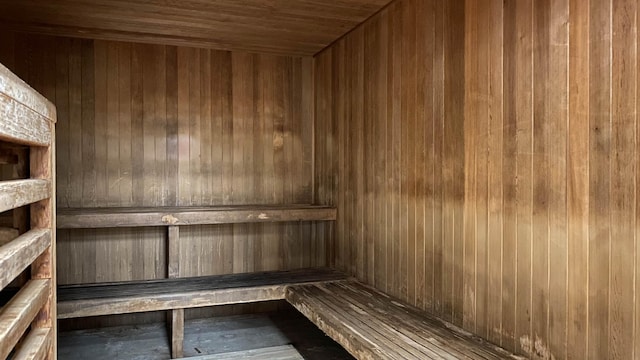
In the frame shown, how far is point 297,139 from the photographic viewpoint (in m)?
3.83

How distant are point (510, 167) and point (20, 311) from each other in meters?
1.75

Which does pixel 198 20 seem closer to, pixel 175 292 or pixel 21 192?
pixel 175 292

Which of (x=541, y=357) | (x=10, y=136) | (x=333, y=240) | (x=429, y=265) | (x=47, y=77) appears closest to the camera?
(x=10, y=136)

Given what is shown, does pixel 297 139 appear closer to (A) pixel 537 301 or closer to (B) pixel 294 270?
(B) pixel 294 270

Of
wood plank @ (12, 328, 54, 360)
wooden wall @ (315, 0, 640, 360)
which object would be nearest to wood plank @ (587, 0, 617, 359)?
wooden wall @ (315, 0, 640, 360)

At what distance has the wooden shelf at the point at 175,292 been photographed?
2624 millimetres

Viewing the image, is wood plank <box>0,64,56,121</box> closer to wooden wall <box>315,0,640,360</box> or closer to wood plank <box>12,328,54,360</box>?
wood plank <box>12,328,54,360</box>

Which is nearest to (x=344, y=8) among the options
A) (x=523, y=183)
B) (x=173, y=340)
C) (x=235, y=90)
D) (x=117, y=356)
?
(x=235, y=90)

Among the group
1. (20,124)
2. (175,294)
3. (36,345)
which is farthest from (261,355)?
(20,124)

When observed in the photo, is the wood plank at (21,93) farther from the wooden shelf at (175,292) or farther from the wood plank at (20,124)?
the wooden shelf at (175,292)

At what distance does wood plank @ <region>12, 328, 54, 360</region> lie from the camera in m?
1.43

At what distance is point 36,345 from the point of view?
1.52 m

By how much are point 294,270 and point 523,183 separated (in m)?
2.16

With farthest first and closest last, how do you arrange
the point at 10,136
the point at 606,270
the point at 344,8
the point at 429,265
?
1. the point at 344,8
2. the point at 429,265
3. the point at 606,270
4. the point at 10,136
